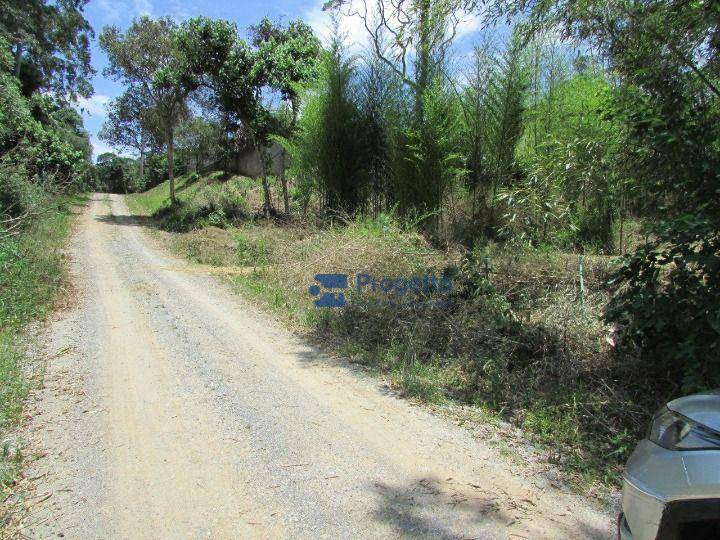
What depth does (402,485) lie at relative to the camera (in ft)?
10.0

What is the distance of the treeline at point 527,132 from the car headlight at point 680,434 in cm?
166

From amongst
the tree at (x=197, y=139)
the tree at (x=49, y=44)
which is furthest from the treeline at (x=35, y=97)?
the tree at (x=197, y=139)

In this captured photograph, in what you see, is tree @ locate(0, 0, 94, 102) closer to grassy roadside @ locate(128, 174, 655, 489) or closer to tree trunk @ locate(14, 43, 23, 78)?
tree trunk @ locate(14, 43, 23, 78)

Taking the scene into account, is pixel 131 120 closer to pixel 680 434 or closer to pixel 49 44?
pixel 49 44

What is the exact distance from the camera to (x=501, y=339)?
16.1 feet

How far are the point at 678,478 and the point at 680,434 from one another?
0.23 m

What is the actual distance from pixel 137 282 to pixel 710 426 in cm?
899

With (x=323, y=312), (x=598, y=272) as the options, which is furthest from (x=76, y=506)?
(x=598, y=272)

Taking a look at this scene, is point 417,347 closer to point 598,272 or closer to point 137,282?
point 598,272

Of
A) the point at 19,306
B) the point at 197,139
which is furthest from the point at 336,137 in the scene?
the point at 197,139

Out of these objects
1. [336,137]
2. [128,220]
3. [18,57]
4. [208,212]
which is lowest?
[128,220]

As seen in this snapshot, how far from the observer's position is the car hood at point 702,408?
186 centimetres

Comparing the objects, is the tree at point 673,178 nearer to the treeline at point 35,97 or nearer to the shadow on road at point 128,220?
the treeline at point 35,97

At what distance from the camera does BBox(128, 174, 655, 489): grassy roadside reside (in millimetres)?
3801
